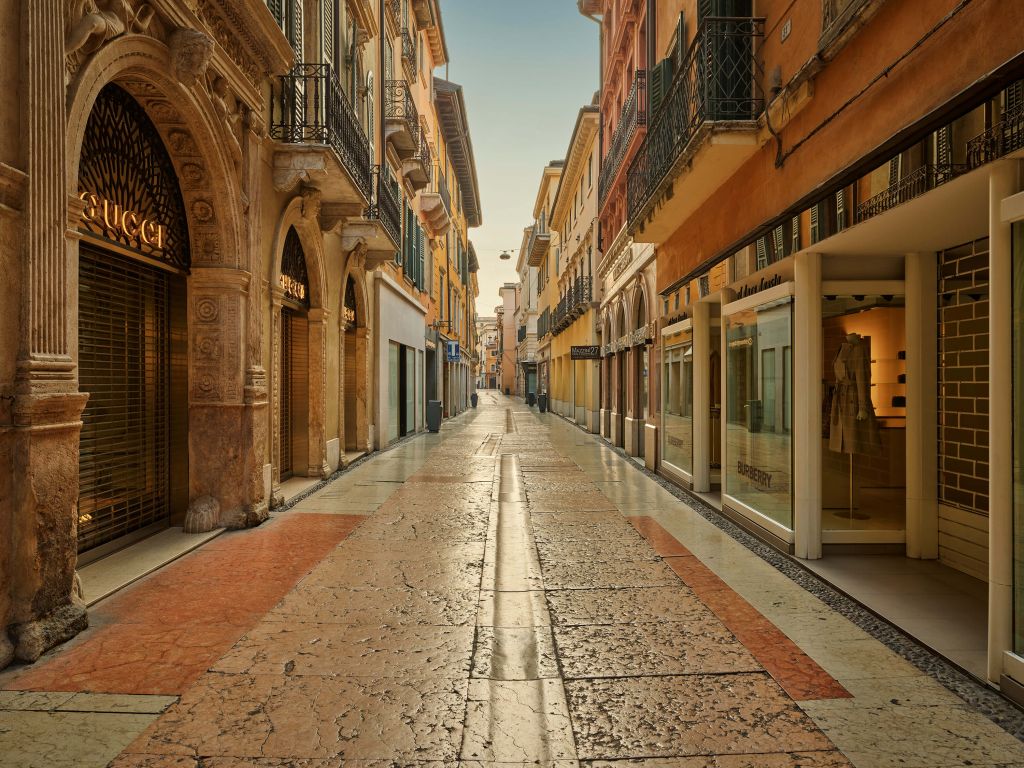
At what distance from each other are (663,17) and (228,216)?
27.4 ft

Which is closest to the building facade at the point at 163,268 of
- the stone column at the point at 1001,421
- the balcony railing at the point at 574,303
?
the stone column at the point at 1001,421

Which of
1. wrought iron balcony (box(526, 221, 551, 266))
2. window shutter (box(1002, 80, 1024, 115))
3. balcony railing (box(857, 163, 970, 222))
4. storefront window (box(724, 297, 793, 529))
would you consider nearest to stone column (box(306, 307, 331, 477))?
storefront window (box(724, 297, 793, 529))

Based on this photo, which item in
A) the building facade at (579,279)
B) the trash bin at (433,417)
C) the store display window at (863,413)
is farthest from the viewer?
the building facade at (579,279)

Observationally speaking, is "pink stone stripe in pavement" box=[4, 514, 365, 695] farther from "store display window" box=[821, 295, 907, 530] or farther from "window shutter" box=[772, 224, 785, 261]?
"window shutter" box=[772, 224, 785, 261]

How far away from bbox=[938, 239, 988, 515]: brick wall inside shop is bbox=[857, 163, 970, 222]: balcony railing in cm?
132

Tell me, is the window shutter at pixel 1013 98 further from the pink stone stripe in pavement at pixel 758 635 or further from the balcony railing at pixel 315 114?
the balcony railing at pixel 315 114

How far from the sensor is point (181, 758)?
266 centimetres

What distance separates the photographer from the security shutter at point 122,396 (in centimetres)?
536

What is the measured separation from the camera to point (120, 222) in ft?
17.9

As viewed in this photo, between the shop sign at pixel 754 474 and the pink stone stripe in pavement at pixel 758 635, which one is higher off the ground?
the shop sign at pixel 754 474

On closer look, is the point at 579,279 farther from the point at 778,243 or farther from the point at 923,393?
the point at 923,393

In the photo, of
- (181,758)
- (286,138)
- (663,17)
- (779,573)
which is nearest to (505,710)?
(181,758)

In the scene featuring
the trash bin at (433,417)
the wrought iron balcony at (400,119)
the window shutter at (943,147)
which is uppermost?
the wrought iron balcony at (400,119)

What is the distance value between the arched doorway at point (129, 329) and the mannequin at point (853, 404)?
6887 mm
